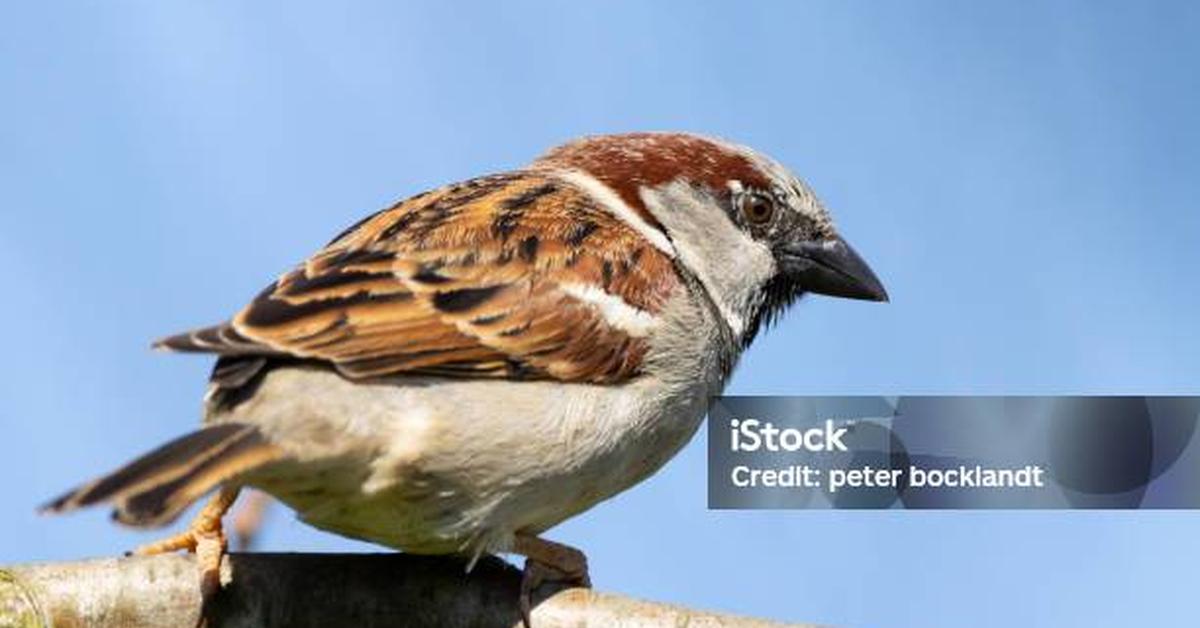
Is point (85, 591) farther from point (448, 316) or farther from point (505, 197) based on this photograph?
point (505, 197)

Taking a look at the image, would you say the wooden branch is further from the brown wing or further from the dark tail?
the brown wing

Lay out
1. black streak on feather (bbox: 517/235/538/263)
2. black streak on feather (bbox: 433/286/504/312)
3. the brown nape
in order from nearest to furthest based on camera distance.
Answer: black streak on feather (bbox: 433/286/504/312) → black streak on feather (bbox: 517/235/538/263) → the brown nape

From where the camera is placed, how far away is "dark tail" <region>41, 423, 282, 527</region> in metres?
6.24

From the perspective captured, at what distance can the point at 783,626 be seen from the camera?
21.6 feet

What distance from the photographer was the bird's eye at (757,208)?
8.79 m

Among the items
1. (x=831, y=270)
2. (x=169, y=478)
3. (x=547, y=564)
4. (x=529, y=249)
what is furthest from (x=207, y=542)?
(x=831, y=270)

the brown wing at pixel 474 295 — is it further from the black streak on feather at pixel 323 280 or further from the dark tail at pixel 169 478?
the dark tail at pixel 169 478

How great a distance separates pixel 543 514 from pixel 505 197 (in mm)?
1431

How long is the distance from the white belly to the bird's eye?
1.46m

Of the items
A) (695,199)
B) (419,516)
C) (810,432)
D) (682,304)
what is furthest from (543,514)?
(810,432)

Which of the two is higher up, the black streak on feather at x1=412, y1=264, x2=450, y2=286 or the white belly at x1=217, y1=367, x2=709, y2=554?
the black streak on feather at x1=412, y1=264, x2=450, y2=286

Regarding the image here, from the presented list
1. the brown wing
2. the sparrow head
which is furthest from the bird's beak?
the brown wing

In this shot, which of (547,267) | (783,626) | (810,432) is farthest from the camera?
(810,432)

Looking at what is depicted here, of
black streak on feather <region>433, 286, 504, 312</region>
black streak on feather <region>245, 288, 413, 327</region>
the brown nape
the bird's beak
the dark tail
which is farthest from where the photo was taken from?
the bird's beak
